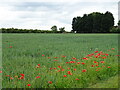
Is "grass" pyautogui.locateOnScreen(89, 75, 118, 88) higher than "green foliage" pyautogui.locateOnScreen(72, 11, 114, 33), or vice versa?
Answer: "green foliage" pyautogui.locateOnScreen(72, 11, 114, 33)

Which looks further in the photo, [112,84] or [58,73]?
[58,73]

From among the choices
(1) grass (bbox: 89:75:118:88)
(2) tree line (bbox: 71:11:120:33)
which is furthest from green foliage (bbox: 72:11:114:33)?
(1) grass (bbox: 89:75:118:88)

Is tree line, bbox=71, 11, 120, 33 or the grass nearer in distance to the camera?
the grass

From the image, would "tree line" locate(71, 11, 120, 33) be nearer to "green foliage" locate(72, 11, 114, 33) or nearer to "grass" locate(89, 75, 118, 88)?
"green foliage" locate(72, 11, 114, 33)

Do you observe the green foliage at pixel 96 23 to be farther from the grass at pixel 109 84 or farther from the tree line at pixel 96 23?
the grass at pixel 109 84

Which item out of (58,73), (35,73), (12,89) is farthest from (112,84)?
(12,89)

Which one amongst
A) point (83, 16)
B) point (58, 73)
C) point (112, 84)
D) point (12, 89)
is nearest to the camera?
point (12, 89)

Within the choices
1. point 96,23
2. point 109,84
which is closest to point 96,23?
point 96,23

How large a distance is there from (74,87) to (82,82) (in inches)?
17.4

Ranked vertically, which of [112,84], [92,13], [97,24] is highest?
[92,13]

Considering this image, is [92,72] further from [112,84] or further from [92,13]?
[92,13]

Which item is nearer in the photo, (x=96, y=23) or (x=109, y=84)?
(x=109, y=84)

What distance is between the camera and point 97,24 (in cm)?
6869

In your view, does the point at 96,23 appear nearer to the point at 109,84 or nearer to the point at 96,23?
the point at 96,23
